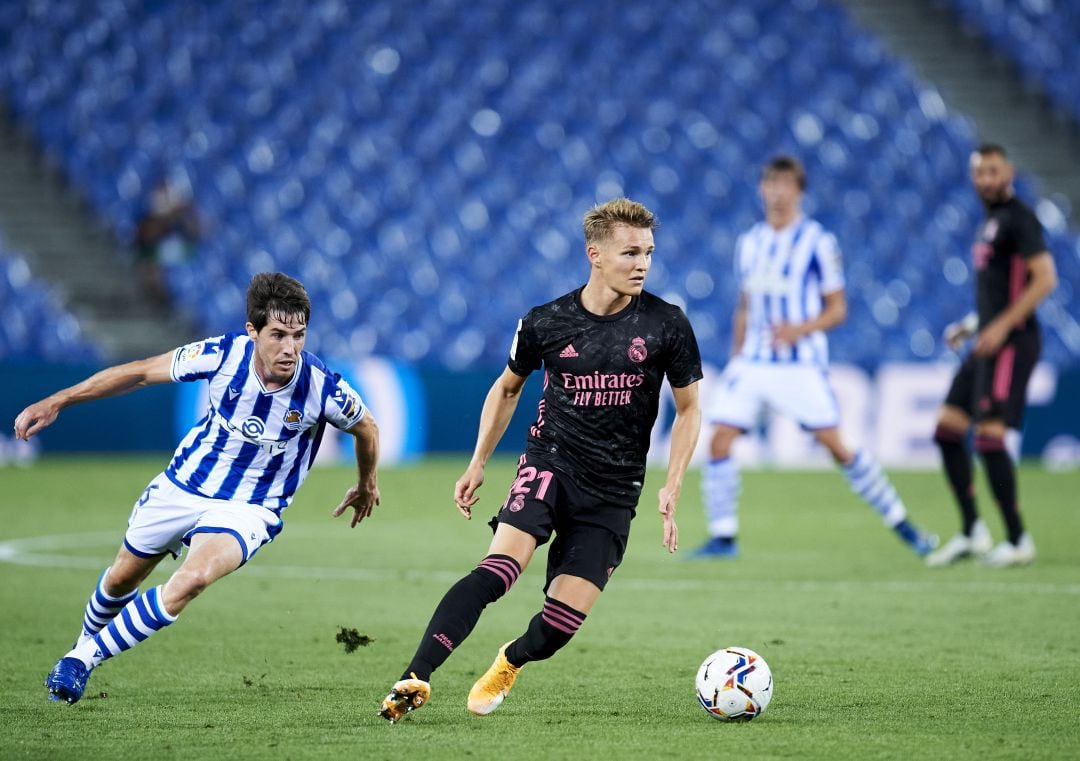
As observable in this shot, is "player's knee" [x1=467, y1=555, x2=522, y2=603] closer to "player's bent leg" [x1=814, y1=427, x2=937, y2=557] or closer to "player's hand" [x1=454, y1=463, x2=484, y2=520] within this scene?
"player's hand" [x1=454, y1=463, x2=484, y2=520]

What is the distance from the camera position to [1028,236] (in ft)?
29.6

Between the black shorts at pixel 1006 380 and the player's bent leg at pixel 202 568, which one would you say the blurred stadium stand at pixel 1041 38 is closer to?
the black shorts at pixel 1006 380

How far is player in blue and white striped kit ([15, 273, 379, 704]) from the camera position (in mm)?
5277

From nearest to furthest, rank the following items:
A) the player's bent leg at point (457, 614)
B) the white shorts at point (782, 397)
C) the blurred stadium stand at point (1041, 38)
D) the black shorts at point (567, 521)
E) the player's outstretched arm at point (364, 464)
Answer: the player's bent leg at point (457, 614) → the black shorts at point (567, 521) → the player's outstretched arm at point (364, 464) → the white shorts at point (782, 397) → the blurred stadium stand at point (1041, 38)

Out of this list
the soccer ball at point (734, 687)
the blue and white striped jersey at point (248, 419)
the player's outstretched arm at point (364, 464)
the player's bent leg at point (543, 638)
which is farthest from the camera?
the player's outstretched arm at point (364, 464)

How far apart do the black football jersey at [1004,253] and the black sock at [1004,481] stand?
2.32 feet

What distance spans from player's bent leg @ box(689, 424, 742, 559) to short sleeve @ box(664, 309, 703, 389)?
13.9 ft

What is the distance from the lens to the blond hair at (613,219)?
521cm

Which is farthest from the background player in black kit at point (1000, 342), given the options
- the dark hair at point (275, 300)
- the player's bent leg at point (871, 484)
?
the dark hair at point (275, 300)

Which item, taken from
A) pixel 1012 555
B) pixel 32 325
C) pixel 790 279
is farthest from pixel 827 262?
pixel 32 325

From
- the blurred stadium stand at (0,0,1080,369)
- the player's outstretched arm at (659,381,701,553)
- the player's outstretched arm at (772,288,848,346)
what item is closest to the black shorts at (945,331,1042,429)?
the player's outstretched arm at (772,288,848,346)

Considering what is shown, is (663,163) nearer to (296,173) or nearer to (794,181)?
(296,173)

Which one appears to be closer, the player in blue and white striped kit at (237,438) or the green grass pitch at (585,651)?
the green grass pitch at (585,651)

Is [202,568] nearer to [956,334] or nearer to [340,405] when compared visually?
[340,405]
